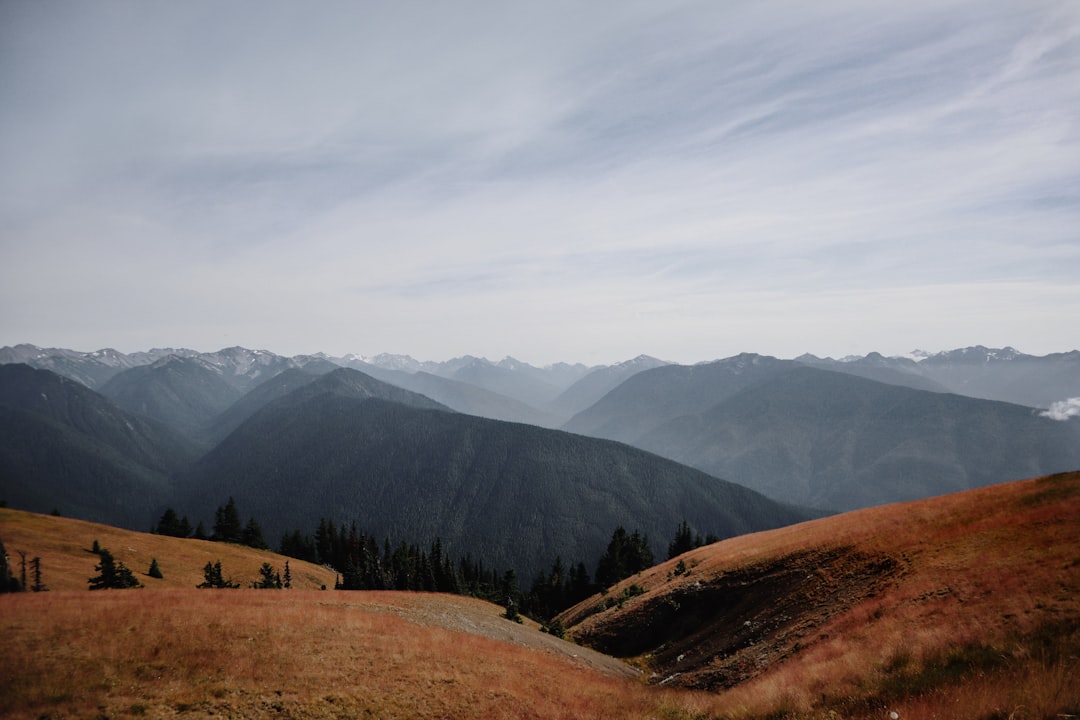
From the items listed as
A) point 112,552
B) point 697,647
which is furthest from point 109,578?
point 697,647

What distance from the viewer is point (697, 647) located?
2964 centimetres

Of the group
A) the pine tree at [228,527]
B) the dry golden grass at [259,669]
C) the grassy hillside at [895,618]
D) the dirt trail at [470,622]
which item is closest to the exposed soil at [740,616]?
the grassy hillside at [895,618]

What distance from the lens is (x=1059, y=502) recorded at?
2303 cm

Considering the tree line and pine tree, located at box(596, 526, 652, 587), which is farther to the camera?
pine tree, located at box(596, 526, 652, 587)

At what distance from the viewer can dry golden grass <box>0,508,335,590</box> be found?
4656 cm

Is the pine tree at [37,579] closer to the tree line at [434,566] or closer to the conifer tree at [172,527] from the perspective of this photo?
the tree line at [434,566]

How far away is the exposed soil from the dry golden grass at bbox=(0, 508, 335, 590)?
4458 centimetres

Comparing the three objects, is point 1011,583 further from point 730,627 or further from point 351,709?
point 351,709

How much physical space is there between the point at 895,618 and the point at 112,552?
77.5m

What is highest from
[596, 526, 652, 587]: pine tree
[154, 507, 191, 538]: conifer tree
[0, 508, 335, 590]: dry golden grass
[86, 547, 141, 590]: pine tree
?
[86, 547, 141, 590]: pine tree

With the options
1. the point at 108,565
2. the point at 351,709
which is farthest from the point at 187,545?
the point at 351,709

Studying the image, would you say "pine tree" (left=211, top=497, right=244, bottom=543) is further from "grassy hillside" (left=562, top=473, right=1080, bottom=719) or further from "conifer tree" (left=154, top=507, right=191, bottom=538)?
"grassy hillside" (left=562, top=473, right=1080, bottom=719)

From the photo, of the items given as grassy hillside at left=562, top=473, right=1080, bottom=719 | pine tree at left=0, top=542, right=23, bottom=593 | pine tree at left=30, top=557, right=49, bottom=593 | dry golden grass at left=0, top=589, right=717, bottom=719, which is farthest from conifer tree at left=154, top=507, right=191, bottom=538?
grassy hillside at left=562, top=473, right=1080, bottom=719

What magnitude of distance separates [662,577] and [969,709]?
1552 inches
